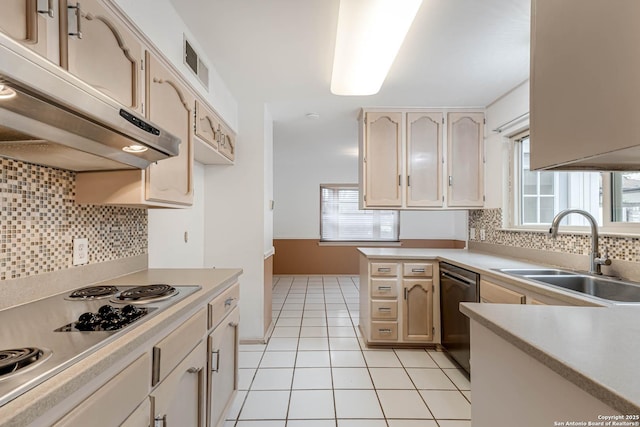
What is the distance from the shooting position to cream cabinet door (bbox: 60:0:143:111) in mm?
969

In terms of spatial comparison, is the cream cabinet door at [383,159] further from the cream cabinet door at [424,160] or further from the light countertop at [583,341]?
the light countertop at [583,341]

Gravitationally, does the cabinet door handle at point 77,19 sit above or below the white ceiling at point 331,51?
below

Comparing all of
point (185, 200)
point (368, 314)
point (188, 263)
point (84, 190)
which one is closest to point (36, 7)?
point (84, 190)

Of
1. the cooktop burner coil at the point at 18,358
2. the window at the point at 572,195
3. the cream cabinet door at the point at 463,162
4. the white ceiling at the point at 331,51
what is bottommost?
the cooktop burner coil at the point at 18,358

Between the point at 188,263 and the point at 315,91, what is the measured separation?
1.86m

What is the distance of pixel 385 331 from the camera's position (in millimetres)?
2727

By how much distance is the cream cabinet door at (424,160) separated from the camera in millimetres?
3078

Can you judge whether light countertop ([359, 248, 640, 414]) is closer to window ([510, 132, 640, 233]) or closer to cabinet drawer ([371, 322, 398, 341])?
window ([510, 132, 640, 233])

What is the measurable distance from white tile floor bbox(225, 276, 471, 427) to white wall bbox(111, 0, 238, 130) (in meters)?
2.08

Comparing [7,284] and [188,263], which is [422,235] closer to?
[188,263]

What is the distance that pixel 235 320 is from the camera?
1.81 meters

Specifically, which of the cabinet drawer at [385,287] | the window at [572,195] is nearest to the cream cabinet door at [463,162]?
the window at [572,195]

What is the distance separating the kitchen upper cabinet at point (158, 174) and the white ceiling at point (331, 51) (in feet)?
1.51

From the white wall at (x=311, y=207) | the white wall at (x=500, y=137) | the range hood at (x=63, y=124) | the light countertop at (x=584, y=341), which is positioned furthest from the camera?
the white wall at (x=311, y=207)
